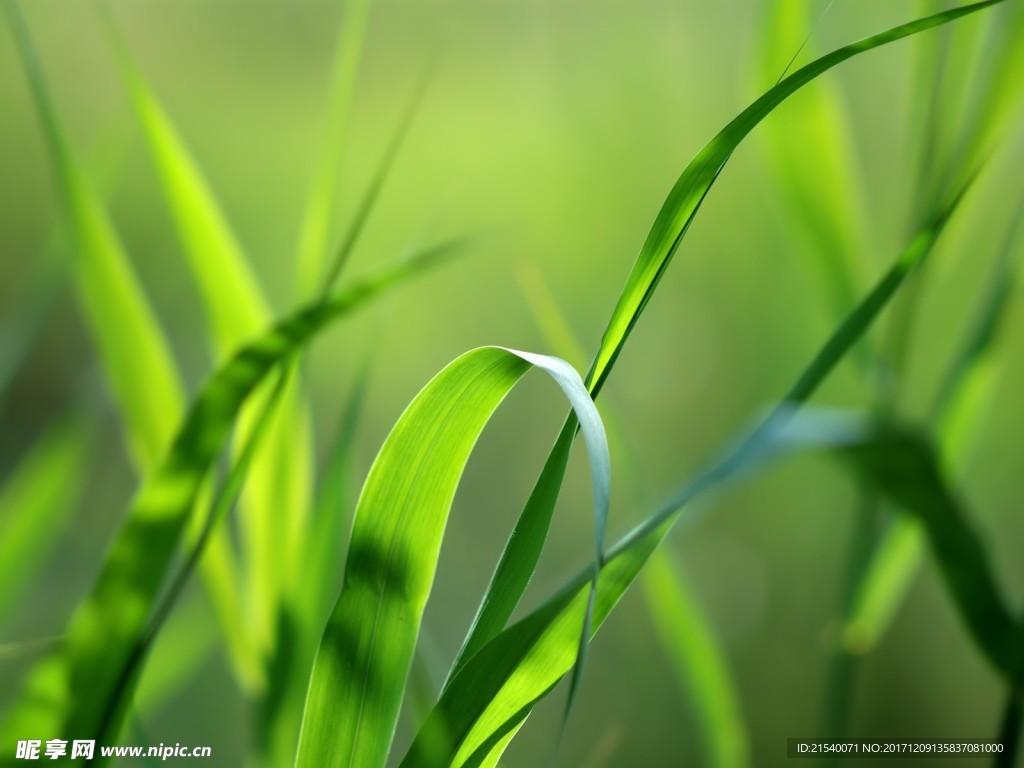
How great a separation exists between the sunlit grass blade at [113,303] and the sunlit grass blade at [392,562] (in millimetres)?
161

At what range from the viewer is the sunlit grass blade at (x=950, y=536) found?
0.22 m

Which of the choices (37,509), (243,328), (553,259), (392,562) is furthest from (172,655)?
(553,259)

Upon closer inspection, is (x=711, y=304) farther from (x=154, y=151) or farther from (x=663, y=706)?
(x=154, y=151)

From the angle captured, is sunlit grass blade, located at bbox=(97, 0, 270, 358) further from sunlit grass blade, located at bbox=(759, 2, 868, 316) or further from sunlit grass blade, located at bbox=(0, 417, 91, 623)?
sunlit grass blade, located at bbox=(759, 2, 868, 316)

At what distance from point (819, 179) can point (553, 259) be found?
1.93 feet

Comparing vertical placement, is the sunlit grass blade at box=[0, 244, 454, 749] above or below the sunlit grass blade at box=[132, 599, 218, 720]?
above

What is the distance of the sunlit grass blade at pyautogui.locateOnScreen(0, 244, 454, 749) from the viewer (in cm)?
20

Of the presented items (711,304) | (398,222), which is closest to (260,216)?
(398,222)

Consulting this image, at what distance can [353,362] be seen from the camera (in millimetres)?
947

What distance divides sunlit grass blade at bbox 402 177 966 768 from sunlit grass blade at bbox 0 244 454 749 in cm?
8

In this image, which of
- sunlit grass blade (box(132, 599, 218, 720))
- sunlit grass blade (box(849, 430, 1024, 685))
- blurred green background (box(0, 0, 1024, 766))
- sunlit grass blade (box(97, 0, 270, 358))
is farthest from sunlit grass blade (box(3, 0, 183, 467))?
blurred green background (box(0, 0, 1024, 766))

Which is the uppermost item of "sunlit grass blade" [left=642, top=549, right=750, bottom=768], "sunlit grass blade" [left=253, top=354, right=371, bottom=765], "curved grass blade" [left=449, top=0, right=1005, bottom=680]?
"curved grass blade" [left=449, top=0, right=1005, bottom=680]

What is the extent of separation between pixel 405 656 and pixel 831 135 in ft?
0.94

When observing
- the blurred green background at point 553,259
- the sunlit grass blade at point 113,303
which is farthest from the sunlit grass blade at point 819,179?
the blurred green background at point 553,259
